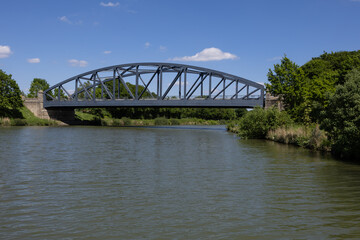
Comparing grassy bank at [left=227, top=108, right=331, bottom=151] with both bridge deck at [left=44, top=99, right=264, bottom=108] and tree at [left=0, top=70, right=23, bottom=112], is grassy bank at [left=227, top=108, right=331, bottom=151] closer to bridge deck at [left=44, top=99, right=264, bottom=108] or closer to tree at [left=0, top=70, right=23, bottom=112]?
bridge deck at [left=44, top=99, right=264, bottom=108]

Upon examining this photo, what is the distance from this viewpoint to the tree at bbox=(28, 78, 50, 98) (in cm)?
13200

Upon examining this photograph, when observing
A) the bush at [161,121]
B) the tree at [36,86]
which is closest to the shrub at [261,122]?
the bush at [161,121]

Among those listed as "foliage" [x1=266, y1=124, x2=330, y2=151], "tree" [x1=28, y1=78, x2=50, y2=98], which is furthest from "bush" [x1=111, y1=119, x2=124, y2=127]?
"foliage" [x1=266, y1=124, x2=330, y2=151]

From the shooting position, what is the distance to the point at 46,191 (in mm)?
12859

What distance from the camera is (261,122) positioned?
4478cm

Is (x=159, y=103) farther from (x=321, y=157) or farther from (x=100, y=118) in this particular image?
(x=321, y=157)

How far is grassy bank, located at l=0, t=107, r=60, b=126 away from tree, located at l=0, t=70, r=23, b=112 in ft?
8.10

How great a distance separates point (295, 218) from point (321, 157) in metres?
16.3

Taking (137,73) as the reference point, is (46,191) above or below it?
below

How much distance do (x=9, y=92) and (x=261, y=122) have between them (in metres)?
62.7

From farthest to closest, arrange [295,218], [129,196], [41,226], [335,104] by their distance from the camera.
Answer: [335,104]
[129,196]
[295,218]
[41,226]

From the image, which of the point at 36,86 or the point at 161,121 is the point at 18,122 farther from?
the point at 36,86

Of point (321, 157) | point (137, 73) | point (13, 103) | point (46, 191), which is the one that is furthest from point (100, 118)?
point (46, 191)

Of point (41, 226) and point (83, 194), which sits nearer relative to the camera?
point (41, 226)
